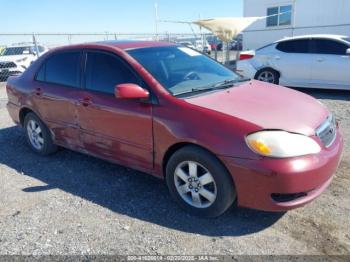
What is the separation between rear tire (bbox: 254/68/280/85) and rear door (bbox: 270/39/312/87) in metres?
0.14

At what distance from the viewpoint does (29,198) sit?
3818mm

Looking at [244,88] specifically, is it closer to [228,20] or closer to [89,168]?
[89,168]

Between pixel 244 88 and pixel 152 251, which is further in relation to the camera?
pixel 244 88

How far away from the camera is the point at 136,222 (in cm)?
324

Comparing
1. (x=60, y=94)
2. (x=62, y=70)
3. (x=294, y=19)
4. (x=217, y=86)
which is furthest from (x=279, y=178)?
(x=294, y=19)

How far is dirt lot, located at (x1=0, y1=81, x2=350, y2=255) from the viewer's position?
2855 millimetres

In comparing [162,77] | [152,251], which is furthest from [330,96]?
[152,251]

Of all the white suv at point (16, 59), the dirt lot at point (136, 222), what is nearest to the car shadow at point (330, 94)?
the dirt lot at point (136, 222)

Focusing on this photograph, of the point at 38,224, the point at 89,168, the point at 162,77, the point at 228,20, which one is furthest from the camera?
the point at 228,20

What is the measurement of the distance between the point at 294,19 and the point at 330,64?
43.2ft

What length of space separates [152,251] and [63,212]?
46.3 inches

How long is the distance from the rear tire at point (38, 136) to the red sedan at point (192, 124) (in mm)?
227

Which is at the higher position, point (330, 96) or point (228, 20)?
point (228, 20)

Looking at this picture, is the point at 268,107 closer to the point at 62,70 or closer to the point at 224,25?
the point at 62,70
